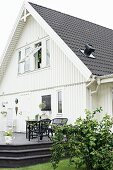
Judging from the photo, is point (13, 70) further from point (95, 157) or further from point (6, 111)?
point (95, 157)

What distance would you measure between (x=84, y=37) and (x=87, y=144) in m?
8.83

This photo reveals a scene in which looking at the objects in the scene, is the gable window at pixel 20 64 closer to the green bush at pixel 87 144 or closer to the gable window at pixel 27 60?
the gable window at pixel 27 60

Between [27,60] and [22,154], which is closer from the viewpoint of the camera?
[22,154]

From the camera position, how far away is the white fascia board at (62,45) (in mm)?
12477

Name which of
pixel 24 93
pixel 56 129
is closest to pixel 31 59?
pixel 24 93

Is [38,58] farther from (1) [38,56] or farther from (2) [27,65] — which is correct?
(2) [27,65]

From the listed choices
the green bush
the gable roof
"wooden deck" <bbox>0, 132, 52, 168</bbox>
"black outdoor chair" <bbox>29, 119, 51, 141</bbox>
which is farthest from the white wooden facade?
the green bush

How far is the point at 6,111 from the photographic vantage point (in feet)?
63.1

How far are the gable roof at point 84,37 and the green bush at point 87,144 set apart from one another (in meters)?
3.96

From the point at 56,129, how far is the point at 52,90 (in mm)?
6134

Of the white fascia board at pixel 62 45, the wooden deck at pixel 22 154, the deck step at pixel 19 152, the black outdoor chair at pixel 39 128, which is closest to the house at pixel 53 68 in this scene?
the white fascia board at pixel 62 45

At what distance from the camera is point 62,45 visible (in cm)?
1391

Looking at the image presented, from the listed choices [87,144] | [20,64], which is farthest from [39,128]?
[20,64]

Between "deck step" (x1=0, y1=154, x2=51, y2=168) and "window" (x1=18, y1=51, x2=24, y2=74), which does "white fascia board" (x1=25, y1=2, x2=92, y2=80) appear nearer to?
"window" (x1=18, y1=51, x2=24, y2=74)
